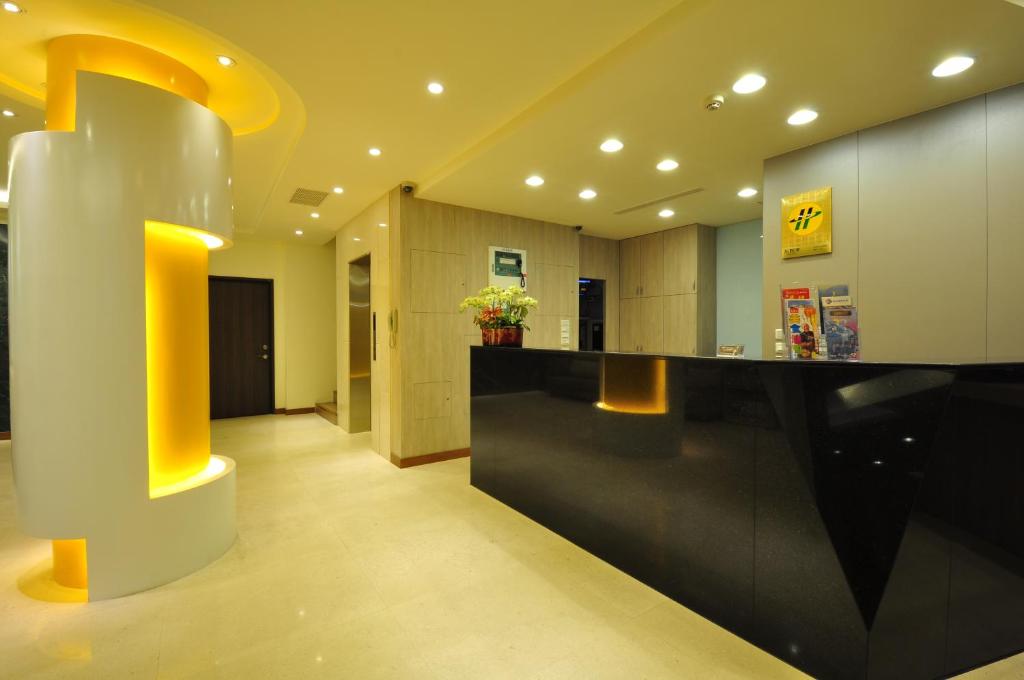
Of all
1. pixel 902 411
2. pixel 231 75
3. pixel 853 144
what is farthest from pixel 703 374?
pixel 231 75

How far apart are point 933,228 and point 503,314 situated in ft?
10.7

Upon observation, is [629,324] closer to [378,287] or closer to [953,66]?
[378,287]

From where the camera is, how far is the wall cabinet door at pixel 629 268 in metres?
7.51

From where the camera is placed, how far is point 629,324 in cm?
762

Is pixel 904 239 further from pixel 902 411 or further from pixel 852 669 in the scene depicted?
pixel 852 669

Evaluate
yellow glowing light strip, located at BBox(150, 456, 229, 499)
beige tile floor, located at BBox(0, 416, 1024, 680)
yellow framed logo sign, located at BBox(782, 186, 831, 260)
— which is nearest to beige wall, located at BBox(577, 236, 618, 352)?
yellow framed logo sign, located at BBox(782, 186, 831, 260)

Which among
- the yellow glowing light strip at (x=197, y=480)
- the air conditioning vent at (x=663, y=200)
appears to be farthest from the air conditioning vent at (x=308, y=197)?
the air conditioning vent at (x=663, y=200)

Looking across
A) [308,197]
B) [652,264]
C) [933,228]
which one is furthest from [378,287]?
[933,228]

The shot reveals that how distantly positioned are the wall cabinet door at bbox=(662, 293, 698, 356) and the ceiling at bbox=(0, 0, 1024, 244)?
242 centimetres

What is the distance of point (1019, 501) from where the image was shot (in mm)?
2018

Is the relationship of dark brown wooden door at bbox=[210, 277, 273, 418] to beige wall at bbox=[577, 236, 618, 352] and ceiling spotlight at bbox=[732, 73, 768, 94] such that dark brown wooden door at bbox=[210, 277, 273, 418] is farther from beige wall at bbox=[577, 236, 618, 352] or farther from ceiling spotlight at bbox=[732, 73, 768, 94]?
ceiling spotlight at bbox=[732, 73, 768, 94]

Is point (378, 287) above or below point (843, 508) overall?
above

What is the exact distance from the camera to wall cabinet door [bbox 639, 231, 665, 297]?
7.13 m

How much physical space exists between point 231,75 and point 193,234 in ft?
3.67
